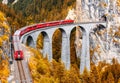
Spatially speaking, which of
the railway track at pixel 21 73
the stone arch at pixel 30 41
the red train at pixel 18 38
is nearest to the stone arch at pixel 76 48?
the red train at pixel 18 38

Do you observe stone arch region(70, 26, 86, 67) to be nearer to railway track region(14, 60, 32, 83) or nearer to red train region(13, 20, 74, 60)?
red train region(13, 20, 74, 60)

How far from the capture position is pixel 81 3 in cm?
13450

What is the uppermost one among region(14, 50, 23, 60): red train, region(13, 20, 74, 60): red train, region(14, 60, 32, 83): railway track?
region(13, 20, 74, 60): red train

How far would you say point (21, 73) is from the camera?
6662cm

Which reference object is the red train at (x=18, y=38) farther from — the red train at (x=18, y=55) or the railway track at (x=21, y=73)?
the railway track at (x=21, y=73)

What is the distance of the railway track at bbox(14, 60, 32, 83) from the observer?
6344cm

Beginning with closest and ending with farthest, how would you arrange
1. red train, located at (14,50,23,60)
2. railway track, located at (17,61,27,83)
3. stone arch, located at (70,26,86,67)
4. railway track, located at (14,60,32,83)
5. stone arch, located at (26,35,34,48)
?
railway track, located at (14,60,32,83) → railway track, located at (17,61,27,83) → red train, located at (14,50,23,60) → stone arch, located at (26,35,34,48) → stone arch, located at (70,26,86,67)

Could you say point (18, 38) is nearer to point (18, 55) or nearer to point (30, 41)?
point (30, 41)

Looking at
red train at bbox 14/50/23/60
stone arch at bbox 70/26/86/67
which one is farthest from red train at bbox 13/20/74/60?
stone arch at bbox 70/26/86/67

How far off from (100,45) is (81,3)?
64.7 ft

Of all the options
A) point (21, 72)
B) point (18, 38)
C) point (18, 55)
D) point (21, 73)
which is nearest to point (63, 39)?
point (18, 38)

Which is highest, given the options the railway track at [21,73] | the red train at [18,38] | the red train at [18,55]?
the red train at [18,38]

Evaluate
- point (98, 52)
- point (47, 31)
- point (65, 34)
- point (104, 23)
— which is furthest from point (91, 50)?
point (47, 31)

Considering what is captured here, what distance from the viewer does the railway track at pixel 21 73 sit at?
63.4 metres
